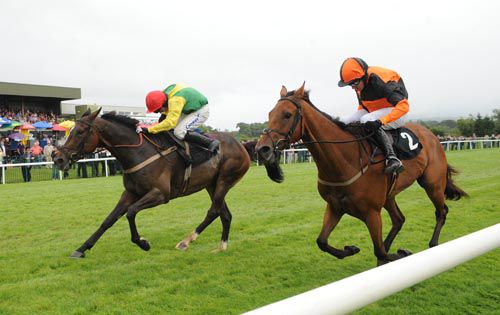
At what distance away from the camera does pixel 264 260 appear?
5.03 metres

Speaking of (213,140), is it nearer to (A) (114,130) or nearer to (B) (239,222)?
(A) (114,130)

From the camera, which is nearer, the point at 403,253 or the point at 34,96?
the point at 403,253

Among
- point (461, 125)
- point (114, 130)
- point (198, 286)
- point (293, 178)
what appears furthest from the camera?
point (461, 125)

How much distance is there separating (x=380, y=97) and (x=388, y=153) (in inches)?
26.4

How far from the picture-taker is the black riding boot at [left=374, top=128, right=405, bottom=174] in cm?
406

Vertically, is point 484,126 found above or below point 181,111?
below

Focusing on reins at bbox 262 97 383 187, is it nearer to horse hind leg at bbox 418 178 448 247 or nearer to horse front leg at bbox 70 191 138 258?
horse hind leg at bbox 418 178 448 247

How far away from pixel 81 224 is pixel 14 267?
8.46 ft

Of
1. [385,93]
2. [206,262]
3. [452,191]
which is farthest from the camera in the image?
[452,191]

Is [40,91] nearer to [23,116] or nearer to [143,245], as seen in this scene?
[23,116]

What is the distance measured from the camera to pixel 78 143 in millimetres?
5203

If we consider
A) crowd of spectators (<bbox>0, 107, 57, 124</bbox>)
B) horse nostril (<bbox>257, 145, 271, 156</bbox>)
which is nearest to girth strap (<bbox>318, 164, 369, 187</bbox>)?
horse nostril (<bbox>257, 145, 271, 156</bbox>)

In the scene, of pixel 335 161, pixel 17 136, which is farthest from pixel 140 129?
pixel 17 136

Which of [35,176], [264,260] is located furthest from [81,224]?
[35,176]
